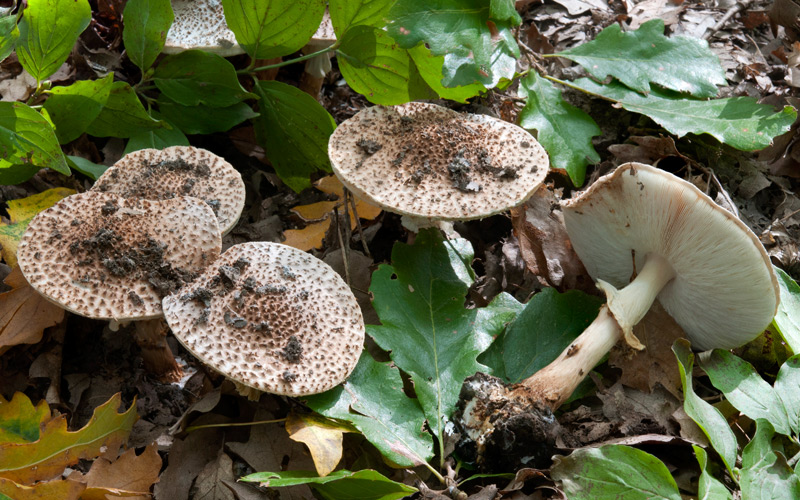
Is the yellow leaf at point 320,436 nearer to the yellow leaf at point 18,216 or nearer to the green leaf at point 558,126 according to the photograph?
the yellow leaf at point 18,216

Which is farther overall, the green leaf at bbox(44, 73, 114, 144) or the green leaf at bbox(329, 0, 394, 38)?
the green leaf at bbox(329, 0, 394, 38)

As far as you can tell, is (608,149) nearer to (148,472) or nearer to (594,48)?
(594,48)

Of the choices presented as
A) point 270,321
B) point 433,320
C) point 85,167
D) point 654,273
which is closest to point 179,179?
point 85,167

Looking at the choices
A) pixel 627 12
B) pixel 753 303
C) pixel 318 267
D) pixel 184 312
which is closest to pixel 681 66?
pixel 627 12

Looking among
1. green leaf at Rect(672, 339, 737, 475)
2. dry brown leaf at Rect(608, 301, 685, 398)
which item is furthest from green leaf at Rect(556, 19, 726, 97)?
green leaf at Rect(672, 339, 737, 475)

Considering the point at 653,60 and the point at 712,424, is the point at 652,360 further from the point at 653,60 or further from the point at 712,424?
the point at 653,60

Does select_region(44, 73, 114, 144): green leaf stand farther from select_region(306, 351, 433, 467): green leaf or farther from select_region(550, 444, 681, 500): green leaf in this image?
select_region(550, 444, 681, 500): green leaf
